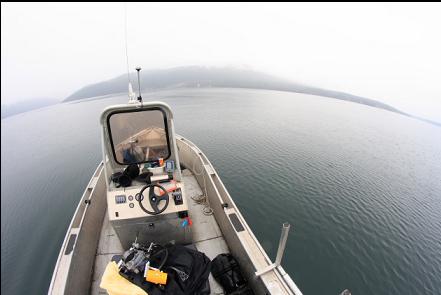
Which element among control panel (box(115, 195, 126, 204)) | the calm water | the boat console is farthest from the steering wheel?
the calm water

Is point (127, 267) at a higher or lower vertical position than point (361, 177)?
higher

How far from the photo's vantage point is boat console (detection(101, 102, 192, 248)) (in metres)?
2.79

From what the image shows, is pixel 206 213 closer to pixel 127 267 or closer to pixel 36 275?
pixel 127 267

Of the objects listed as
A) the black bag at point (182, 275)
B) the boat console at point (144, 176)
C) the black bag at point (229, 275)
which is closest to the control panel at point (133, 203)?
the boat console at point (144, 176)

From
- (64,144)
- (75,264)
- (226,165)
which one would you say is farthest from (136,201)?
(64,144)

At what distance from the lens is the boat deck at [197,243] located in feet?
10.00

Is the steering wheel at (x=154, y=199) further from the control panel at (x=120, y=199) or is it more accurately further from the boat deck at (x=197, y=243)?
the boat deck at (x=197, y=243)

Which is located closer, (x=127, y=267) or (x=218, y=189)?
(x=127, y=267)

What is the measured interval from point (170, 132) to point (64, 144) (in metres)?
21.4

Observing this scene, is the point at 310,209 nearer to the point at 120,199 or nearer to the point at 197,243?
the point at 197,243

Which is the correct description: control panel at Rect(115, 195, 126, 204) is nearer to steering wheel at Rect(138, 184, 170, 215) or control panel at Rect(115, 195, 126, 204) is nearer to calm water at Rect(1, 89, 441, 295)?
steering wheel at Rect(138, 184, 170, 215)

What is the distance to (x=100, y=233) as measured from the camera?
3.88 meters

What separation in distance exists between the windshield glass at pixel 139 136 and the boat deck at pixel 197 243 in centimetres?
182

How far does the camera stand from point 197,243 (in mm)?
3717
